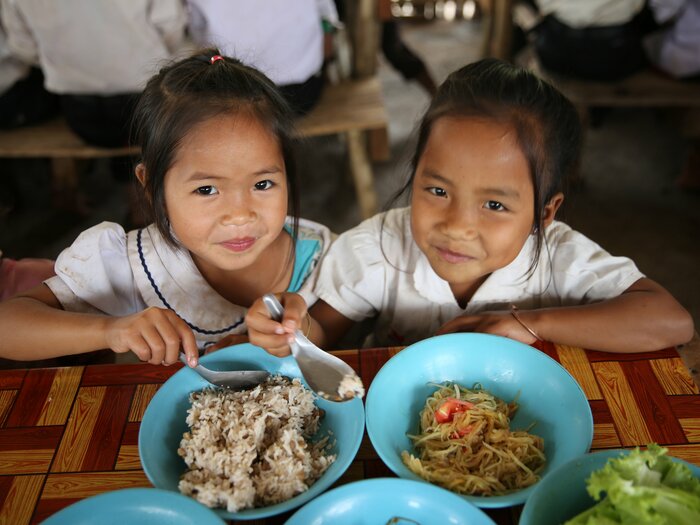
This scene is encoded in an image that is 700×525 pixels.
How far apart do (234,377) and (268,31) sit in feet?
5.72

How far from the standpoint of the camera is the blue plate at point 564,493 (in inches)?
33.2

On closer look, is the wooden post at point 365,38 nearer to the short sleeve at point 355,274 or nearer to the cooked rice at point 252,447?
the short sleeve at point 355,274

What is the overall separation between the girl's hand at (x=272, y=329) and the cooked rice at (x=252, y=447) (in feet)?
0.25

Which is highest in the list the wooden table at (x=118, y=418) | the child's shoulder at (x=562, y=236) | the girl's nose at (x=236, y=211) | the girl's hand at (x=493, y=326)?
the girl's nose at (x=236, y=211)

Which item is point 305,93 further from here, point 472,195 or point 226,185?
point 472,195

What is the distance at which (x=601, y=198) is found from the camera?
3.38 metres

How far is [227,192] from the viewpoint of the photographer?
4.24ft

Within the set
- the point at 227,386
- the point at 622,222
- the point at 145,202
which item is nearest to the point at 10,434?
the point at 227,386

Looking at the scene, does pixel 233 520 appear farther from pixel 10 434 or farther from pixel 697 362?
pixel 697 362

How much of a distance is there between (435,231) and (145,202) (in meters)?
0.70

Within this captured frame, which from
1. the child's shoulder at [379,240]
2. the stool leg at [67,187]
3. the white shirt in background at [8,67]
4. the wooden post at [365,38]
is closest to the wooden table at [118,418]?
the child's shoulder at [379,240]

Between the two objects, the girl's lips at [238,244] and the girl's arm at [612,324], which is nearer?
the girl's arm at [612,324]

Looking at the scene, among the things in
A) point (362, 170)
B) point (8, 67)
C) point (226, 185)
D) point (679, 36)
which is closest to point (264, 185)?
point (226, 185)

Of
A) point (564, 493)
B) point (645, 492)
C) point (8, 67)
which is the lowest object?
point (8, 67)
